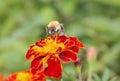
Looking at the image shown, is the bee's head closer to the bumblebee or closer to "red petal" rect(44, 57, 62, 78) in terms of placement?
the bumblebee

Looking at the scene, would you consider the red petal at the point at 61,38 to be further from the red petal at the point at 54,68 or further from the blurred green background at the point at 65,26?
the blurred green background at the point at 65,26

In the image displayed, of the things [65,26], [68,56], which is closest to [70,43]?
[68,56]

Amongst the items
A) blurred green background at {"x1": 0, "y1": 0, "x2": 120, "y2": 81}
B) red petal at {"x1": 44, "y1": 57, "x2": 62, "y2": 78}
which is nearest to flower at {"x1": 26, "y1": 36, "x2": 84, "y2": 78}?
red petal at {"x1": 44, "y1": 57, "x2": 62, "y2": 78}

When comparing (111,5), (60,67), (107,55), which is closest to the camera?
(60,67)

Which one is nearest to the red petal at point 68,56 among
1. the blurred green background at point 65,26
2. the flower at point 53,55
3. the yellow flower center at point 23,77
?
the flower at point 53,55

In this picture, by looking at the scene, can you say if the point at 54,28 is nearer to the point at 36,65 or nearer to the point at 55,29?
the point at 55,29

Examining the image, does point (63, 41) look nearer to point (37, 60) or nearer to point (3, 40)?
point (37, 60)

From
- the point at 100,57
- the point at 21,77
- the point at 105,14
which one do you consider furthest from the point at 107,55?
the point at 21,77
